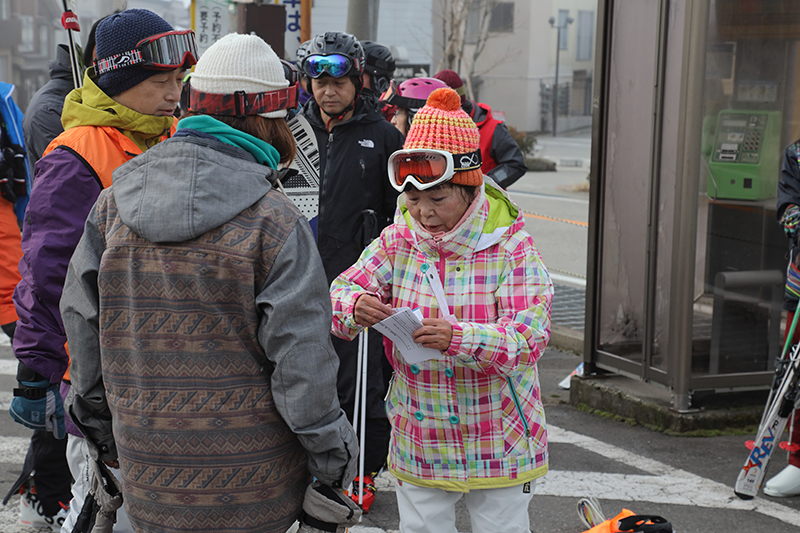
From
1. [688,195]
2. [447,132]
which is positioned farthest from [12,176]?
[688,195]

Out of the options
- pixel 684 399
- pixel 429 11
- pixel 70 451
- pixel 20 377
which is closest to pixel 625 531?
pixel 70 451

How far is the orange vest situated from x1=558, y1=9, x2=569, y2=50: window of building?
1084 inches

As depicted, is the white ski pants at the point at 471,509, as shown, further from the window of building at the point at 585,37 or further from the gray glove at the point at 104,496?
the window of building at the point at 585,37

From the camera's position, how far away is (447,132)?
3006 mm

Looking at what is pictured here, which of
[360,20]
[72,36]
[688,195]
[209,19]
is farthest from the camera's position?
[360,20]

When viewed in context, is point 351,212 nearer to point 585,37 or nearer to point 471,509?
point 471,509

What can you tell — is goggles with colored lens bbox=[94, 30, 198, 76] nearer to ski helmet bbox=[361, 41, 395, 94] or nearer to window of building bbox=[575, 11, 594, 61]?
ski helmet bbox=[361, 41, 395, 94]

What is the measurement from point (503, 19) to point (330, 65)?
2620 centimetres

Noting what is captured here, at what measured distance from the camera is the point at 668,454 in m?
5.36

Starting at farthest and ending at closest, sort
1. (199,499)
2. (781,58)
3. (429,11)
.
Answer: (429,11)
(781,58)
(199,499)

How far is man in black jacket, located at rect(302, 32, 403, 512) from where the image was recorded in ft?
15.2

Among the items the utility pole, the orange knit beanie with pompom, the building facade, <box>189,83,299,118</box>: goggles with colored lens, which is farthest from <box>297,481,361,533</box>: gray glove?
the utility pole

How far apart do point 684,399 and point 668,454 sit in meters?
0.51

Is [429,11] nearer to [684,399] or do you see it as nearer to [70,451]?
[684,399]
